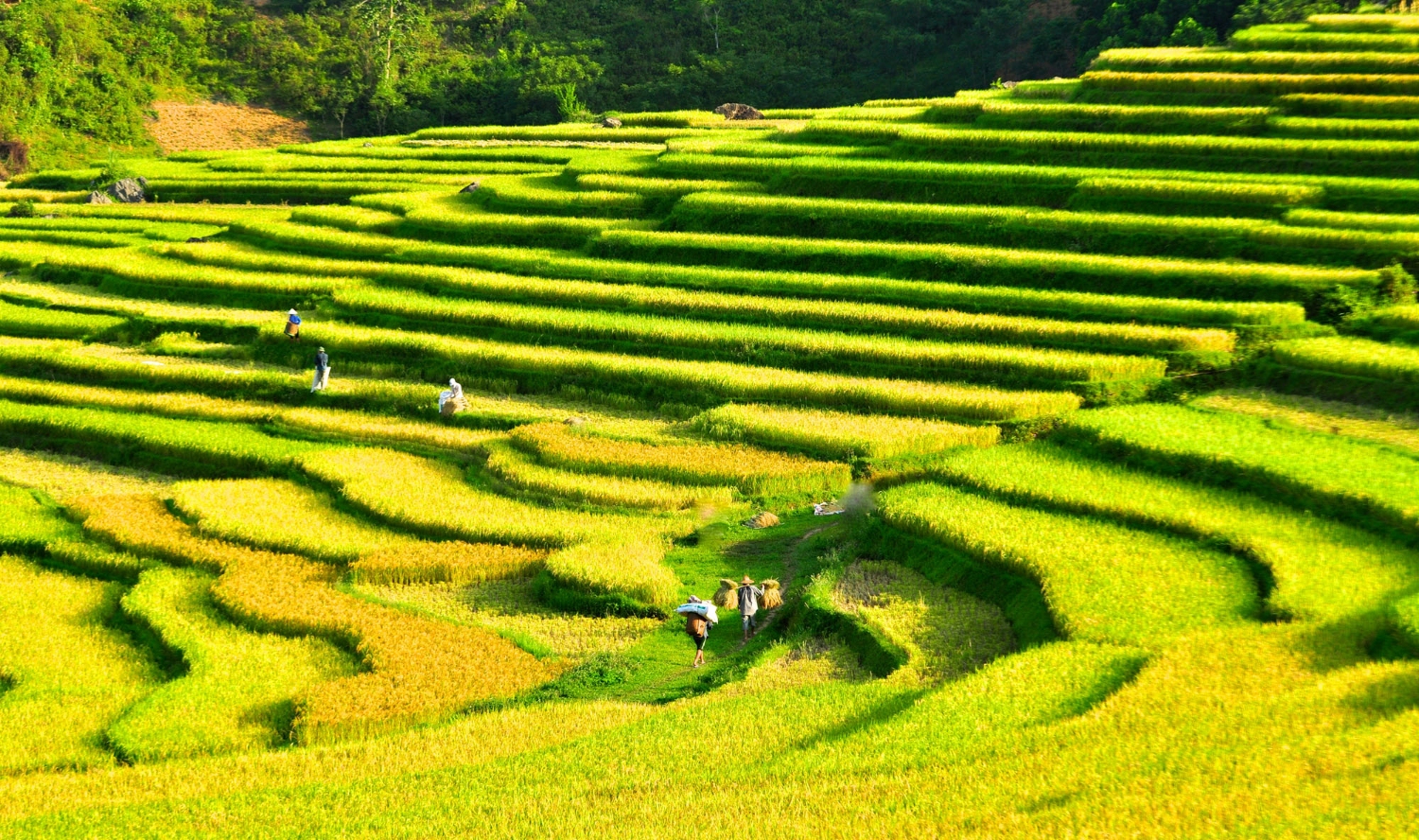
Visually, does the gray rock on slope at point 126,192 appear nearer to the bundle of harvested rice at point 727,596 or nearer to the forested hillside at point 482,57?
the forested hillside at point 482,57

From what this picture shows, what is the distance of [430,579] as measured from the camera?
17.5 meters

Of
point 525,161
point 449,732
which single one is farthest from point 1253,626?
point 525,161

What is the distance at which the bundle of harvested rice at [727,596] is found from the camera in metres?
16.1

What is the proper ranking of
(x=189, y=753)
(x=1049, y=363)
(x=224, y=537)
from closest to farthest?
1. (x=189, y=753)
2. (x=224, y=537)
3. (x=1049, y=363)

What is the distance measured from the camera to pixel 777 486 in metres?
19.5

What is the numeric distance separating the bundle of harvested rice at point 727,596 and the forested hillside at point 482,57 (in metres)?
46.4

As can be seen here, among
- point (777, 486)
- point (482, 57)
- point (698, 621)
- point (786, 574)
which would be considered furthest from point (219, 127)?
point (698, 621)

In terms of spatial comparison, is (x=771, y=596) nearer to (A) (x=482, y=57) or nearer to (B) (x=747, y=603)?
(B) (x=747, y=603)

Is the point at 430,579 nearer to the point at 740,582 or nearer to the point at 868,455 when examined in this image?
the point at 740,582

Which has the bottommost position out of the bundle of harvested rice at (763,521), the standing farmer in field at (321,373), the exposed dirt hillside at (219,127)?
the bundle of harvested rice at (763,521)

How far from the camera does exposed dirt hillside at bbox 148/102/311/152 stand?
62625 mm

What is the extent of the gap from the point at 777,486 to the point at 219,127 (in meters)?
55.2

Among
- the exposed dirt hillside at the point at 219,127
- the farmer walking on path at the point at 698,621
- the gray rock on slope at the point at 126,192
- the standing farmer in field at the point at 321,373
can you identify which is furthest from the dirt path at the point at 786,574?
the exposed dirt hillside at the point at 219,127

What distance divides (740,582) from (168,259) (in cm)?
2575
